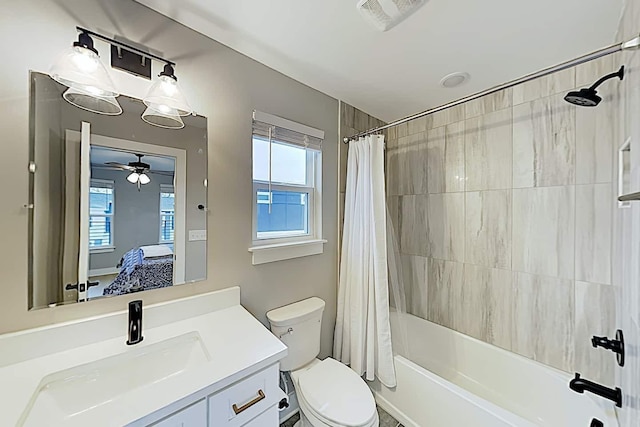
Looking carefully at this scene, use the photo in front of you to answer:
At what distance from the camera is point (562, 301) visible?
1542 millimetres

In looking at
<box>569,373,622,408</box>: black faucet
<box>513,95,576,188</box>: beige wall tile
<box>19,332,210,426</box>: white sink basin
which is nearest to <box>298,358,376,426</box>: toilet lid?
<box>19,332,210,426</box>: white sink basin

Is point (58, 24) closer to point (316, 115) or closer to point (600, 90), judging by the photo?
point (316, 115)

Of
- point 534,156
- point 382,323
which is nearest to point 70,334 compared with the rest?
point 382,323

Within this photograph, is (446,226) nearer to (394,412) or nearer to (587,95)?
(587,95)

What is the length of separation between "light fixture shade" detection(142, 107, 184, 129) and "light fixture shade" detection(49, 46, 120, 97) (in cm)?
16

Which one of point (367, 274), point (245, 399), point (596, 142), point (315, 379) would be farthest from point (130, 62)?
point (596, 142)

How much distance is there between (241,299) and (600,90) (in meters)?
2.38

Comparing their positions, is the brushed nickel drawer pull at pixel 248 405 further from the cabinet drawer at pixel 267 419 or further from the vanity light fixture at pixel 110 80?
the vanity light fixture at pixel 110 80

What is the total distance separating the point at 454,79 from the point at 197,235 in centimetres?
187

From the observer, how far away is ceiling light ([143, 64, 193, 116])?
113 cm

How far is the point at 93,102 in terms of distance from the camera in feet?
3.40

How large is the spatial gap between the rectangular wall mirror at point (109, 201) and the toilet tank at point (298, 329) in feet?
1.78

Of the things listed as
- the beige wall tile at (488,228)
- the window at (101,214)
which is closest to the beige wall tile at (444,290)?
the beige wall tile at (488,228)

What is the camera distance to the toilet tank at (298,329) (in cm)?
152
